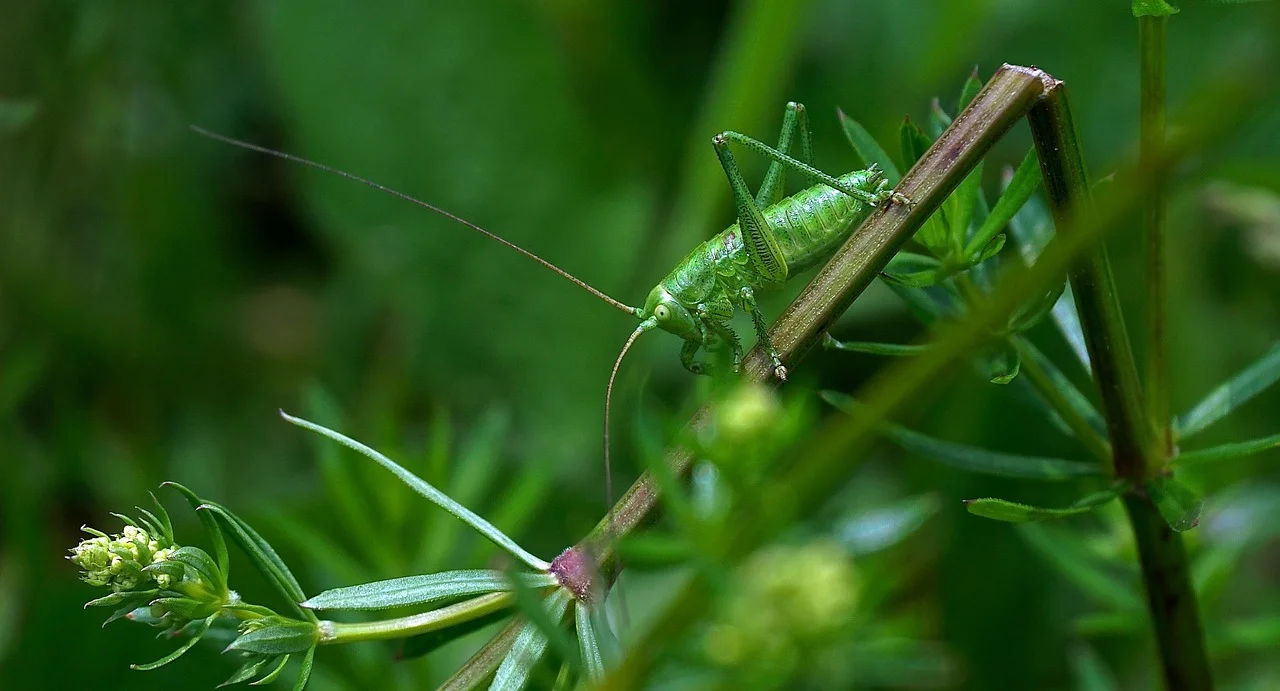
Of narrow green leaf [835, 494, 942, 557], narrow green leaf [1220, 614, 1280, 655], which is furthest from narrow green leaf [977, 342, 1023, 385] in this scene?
narrow green leaf [1220, 614, 1280, 655]

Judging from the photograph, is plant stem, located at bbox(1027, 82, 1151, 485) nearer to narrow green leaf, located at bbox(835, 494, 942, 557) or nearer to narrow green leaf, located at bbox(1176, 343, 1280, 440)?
narrow green leaf, located at bbox(1176, 343, 1280, 440)

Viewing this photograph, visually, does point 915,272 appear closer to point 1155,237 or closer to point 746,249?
point 1155,237

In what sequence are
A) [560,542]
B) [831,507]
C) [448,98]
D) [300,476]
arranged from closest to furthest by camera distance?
[831,507]
[560,542]
[300,476]
[448,98]

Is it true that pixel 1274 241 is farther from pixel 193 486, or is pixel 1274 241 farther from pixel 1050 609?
pixel 193 486

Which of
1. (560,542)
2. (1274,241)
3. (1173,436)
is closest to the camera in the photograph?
(1173,436)

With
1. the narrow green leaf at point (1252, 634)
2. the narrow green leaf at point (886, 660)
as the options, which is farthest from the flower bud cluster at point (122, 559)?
the narrow green leaf at point (1252, 634)

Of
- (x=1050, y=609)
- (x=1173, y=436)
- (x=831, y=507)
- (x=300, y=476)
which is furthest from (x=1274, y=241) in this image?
(x=300, y=476)

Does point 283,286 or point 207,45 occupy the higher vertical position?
point 207,45

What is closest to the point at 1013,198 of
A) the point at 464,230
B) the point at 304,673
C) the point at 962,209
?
the point at 962,209

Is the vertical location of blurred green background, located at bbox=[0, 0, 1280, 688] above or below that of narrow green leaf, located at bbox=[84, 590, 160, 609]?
above
